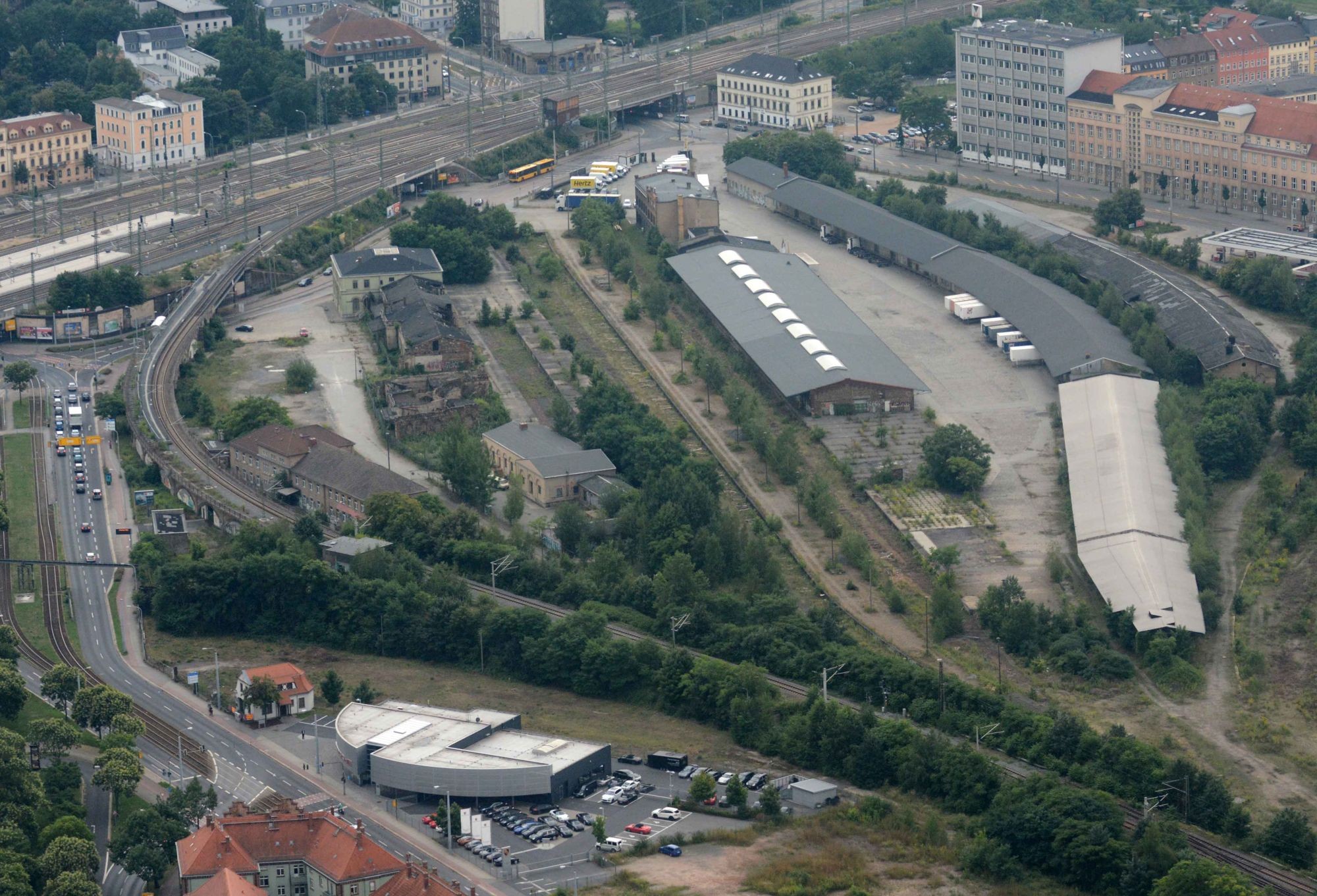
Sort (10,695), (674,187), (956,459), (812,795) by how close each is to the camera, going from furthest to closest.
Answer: (674,187) < (956,459) < (10,695) < (812,795)

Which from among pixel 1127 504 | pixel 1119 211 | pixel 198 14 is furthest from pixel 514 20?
pixel 1127 504

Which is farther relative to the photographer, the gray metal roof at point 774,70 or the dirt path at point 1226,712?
the gray metal roof at point 774,70

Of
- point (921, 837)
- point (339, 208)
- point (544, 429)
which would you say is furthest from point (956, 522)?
point (339, 208)

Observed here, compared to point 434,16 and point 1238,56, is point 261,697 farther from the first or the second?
point 434,16

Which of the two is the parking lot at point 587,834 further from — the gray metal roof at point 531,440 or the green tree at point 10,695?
the gray metal roof at point 531,440

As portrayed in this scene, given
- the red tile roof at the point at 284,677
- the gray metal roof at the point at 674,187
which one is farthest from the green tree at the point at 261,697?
the gray metal roof at the point at 674,187

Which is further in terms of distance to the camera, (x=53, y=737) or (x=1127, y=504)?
(x=1127, y=504)
